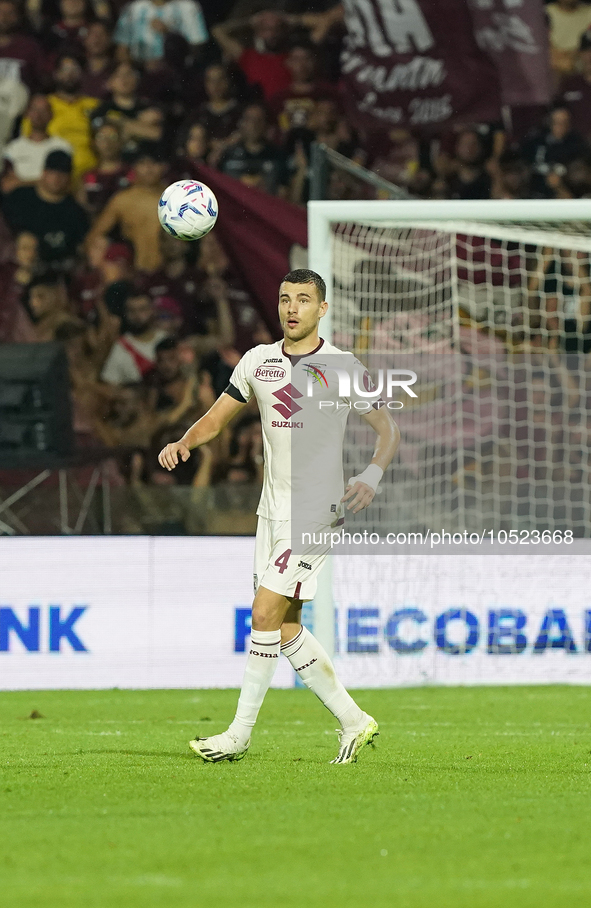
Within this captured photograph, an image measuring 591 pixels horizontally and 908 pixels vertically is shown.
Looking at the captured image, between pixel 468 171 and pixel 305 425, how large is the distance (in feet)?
27.7

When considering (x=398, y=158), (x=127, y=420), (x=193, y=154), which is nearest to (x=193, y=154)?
(x=193, y=154)

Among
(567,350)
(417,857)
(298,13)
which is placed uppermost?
(298,13)

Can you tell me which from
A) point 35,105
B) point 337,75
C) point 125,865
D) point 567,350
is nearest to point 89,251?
point 35,105

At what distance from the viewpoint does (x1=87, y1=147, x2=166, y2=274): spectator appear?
14.0 m

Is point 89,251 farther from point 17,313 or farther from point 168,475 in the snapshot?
point 168,475

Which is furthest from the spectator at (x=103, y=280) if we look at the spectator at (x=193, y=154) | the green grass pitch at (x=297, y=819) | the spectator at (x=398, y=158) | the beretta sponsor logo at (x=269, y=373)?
the beretta sponsor logo at (x=269, y=373)

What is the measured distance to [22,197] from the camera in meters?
14.0

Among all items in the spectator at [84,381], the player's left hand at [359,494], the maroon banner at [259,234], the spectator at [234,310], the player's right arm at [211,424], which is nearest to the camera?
the player's left hand at [359,494]

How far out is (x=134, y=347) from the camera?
13.4 m

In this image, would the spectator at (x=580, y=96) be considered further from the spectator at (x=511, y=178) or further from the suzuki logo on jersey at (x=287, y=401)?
the suzuki logo on jersey at (x=287, y=401)

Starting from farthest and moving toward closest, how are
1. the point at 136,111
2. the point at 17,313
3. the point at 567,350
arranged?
the point at 136,111, the point at 17,313, the point at 567,350

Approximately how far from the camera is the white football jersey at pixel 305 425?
647 centimetres

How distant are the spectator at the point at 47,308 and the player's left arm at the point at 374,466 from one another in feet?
24.1

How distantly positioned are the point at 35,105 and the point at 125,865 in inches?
459
